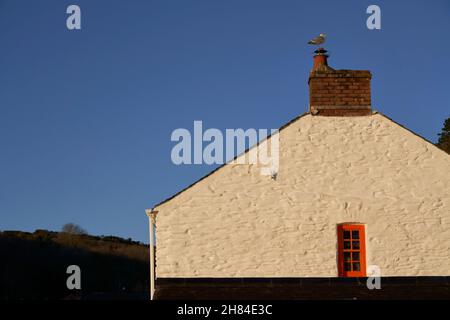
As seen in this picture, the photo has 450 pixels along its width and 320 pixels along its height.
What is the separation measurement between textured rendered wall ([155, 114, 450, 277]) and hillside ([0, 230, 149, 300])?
154 feet

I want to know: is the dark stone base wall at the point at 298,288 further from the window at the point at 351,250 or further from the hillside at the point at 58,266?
the hillside at the point at 58,266

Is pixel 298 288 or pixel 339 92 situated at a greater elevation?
pixel 339 92

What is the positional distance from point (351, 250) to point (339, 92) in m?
4.01

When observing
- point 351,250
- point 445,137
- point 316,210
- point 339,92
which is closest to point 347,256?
point 351,250

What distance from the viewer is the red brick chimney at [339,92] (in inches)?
664

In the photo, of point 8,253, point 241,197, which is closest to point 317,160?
point 241,197

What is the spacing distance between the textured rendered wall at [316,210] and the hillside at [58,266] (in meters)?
47.0

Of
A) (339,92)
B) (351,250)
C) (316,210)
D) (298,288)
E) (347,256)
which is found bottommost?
(298,288)

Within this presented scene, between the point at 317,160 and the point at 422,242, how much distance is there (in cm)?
315

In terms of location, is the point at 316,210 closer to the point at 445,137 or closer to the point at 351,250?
the point at 351,250

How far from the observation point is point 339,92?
1709 cm

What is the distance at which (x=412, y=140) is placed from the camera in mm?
16547
